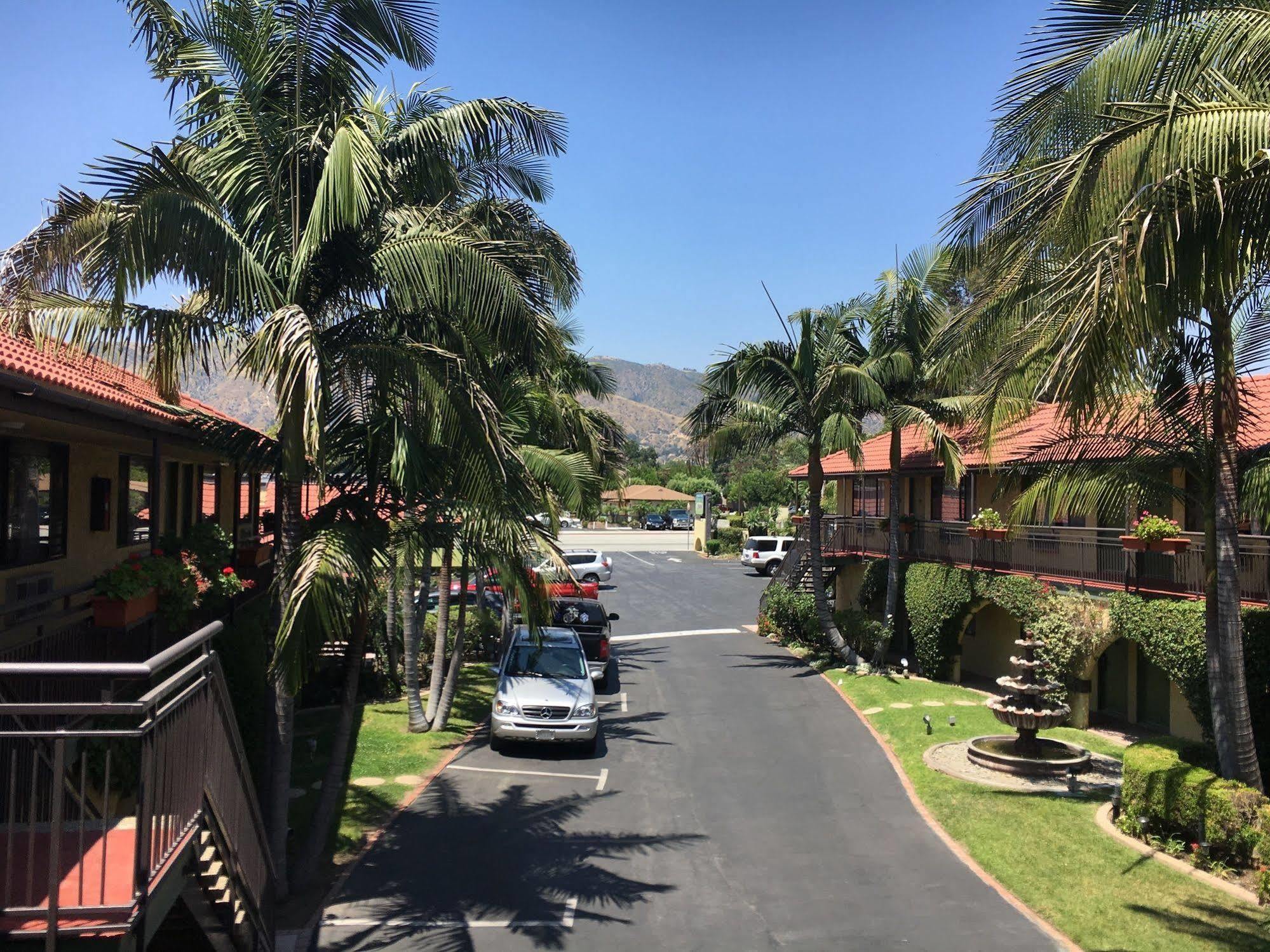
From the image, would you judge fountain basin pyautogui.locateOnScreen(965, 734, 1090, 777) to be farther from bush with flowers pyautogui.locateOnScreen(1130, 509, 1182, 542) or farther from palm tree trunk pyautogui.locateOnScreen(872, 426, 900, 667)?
palm tree trunk pyautogui.locateOnScreen(872, 426, 900, 667)

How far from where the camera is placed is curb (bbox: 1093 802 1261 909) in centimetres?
970

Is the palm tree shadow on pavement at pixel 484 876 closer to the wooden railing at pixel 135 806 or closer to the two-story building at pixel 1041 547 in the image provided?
the wooden railing at pixel 135 806

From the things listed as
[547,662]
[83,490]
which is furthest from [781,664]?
[83,490]

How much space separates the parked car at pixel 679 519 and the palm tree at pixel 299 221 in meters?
62.6

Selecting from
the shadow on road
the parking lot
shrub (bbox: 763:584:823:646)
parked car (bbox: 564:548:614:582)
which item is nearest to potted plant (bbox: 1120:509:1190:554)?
the parking lot

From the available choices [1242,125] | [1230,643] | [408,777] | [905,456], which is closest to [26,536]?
[408,777]

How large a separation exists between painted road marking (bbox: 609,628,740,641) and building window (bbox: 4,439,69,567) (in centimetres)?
1912

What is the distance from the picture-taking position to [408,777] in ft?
46.3

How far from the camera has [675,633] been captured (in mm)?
29484

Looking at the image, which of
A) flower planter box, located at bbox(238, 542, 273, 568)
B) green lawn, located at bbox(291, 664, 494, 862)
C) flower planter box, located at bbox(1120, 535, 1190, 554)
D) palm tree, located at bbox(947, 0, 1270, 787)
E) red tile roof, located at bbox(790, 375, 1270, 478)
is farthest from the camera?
flower planter box, located at bbox(1120, 535, 1190, 554)

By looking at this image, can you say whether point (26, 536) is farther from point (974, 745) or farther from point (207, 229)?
point (974, 745)

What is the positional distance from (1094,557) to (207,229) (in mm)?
15998

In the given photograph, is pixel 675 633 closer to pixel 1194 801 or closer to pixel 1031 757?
pixel 1031 757

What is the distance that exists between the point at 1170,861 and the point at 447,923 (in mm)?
8034
